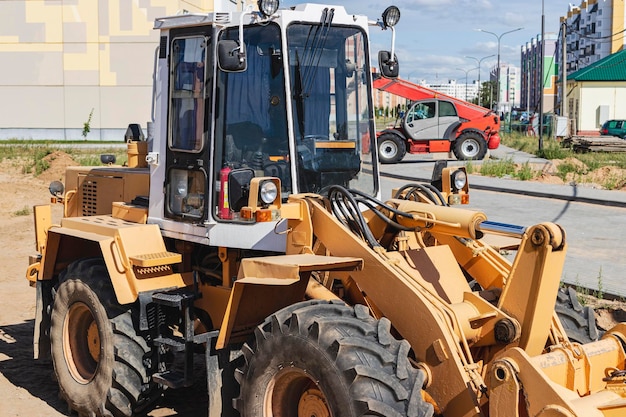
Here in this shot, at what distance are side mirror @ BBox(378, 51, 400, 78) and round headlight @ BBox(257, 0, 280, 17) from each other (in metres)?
1.26

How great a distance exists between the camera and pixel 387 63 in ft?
22.0

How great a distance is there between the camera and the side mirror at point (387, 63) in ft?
22.0

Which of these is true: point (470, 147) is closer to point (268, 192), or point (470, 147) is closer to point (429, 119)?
point (429, 119)

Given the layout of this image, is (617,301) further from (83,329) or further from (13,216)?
(13,216)

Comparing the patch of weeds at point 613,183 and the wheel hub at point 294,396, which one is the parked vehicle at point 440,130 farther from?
the wheel hub at point 294,396

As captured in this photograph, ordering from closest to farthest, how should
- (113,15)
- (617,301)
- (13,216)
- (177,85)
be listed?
1. (177,85)
2. (617,301)
3. (13,216)
4. (113,15)

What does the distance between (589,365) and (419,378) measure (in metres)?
1.13

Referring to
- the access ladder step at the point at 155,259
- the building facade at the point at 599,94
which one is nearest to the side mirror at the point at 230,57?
the access ladder step at the point at 155,259

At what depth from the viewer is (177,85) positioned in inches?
259

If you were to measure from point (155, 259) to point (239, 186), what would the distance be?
1.11m

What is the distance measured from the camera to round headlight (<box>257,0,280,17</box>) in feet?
18.8

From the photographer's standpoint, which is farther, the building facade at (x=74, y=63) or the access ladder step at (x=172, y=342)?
the building facade at (x=74, y=63)

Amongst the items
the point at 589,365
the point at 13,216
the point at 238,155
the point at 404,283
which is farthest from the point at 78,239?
the point at 13,216

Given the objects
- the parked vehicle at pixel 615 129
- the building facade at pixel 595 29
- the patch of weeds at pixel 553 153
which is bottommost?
the patch of weeds at pixel 553 153
